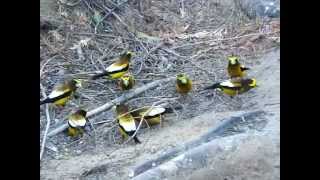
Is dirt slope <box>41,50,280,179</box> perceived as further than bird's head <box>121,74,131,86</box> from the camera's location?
No

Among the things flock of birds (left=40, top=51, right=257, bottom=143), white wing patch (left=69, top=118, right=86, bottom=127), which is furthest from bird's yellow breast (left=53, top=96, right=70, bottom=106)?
white wing patch (left=69, top=118, right=86, bottom=127)

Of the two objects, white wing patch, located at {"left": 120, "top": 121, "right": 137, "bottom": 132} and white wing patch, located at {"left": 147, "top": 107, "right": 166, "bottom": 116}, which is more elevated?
white wing patch, located at {"left": 147, "top": 107, "right": 166, "bottom": 116}

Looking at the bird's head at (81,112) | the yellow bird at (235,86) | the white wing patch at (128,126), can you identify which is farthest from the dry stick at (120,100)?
the yellow bird at (235,86)

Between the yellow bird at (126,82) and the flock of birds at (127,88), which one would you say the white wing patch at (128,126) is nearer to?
the flock of birds at (127,88)

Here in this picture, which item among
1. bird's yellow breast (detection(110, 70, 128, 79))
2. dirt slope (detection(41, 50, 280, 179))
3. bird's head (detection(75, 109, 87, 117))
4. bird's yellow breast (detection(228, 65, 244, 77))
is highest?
bird's yellow breast (detection(110, 70, 128, 79))

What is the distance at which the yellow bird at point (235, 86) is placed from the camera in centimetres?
361

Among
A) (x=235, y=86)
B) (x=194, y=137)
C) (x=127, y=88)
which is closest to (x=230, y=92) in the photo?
(x=235, y=86)

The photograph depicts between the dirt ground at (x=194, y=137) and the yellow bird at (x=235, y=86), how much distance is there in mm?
30

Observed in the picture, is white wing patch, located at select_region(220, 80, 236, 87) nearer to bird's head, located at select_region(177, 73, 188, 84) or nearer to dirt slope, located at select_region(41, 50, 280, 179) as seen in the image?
dirt slope, located at select_region(41, 50, 280, 179)

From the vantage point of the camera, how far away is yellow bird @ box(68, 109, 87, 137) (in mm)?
3529

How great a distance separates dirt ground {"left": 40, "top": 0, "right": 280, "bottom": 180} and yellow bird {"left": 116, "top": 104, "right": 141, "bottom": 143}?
0.14 ft

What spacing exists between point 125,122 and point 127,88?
0.62 ft
